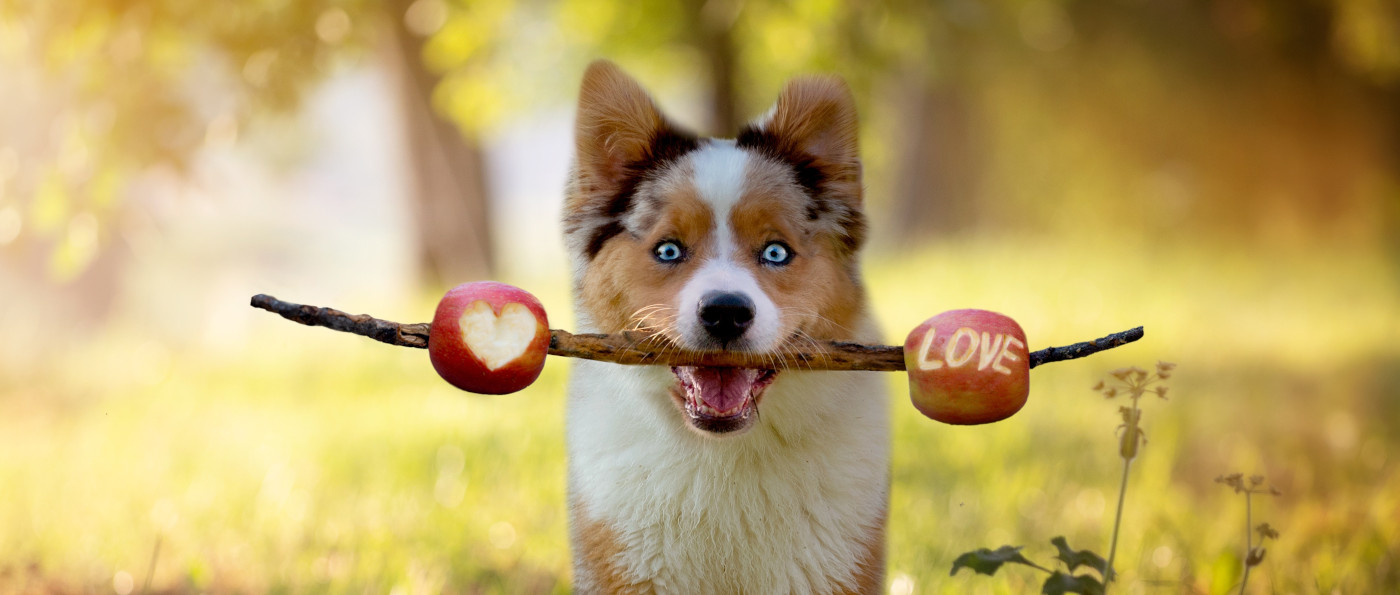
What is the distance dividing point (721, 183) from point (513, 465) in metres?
3.26

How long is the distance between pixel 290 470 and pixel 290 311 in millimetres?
3895

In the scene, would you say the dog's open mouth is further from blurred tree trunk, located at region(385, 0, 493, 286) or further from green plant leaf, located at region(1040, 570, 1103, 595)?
blurred tree trunk, located at region(385, 0, 493, 286)

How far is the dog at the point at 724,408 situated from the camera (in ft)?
11.0

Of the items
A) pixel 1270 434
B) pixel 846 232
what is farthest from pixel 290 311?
pixel 1270 434

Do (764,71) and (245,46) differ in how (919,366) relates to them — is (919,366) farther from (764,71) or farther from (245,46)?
(764,71)

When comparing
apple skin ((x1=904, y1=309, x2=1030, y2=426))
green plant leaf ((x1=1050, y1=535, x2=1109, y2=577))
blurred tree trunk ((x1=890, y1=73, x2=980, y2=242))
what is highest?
blurred tree trunk ((x1=890, y1=73, x2=980, y2=242))

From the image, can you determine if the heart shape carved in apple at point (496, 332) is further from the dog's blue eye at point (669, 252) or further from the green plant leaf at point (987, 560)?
the green plant leaf at point (987, 560)

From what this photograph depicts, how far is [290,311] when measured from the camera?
8.65 ft

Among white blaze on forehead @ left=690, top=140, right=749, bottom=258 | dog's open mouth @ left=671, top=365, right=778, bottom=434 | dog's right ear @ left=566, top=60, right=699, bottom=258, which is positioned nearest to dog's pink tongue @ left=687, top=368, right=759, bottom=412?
dog's open mouth @ left=671, top=365, right=778, bottom=434

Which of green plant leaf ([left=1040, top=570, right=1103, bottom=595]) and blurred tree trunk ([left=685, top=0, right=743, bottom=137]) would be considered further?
blurred tree trunk ([left=685, top=0, right=743, bottom=137])

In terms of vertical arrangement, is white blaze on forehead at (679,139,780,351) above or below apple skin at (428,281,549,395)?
above

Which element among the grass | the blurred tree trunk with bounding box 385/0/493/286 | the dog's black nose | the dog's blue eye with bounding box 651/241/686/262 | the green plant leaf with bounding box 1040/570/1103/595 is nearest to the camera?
the dog's black nose

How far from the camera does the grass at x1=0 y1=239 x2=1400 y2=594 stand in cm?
463

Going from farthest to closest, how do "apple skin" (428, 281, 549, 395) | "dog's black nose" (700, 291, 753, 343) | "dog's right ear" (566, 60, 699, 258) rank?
"dog's right ear" (566, 60, 699, 258), "dog's black nose" (700, 291, 753, 343), "apple skin" (428, 281, 549, 395)
